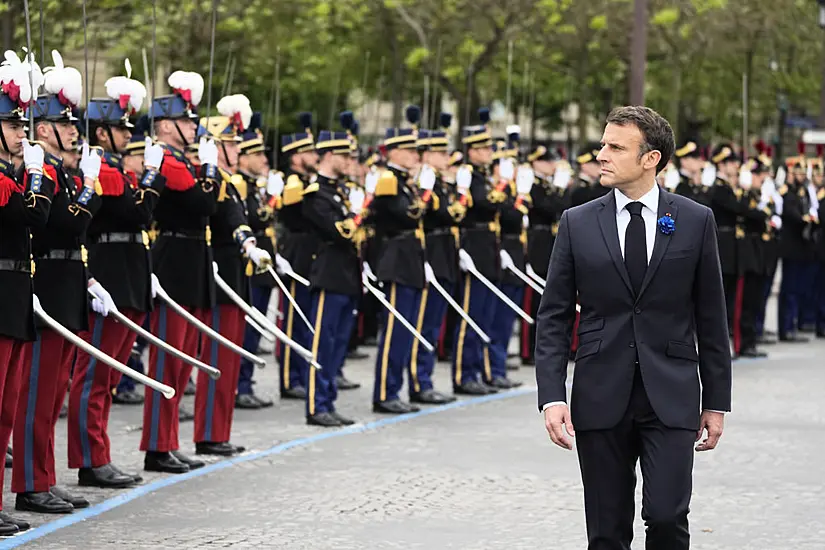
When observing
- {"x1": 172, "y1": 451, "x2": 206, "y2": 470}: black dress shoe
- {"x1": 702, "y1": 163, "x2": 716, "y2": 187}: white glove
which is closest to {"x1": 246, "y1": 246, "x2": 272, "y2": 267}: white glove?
{"x1": 172, "y1": 451, "x2": 206, "y2": 470}: black dress shoe

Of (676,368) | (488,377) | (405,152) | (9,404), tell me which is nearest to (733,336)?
(488,377)

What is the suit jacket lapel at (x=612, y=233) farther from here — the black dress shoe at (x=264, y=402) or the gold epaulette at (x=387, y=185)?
the black dress shoe at (x=264, y=402)

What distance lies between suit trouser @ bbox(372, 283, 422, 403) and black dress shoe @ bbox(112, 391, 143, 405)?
1.78m

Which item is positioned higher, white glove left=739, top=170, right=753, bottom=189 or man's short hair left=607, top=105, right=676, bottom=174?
white glove left=739, top=170, right=753, bottom=189

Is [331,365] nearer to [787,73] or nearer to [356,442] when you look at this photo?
[356,442]

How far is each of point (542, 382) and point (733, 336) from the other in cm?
1272

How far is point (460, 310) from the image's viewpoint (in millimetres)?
14242

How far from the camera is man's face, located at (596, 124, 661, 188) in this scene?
5.98 meters

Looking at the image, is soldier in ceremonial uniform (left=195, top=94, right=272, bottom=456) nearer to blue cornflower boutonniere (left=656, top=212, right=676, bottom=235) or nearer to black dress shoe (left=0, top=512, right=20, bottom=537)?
black dress shoe (left=0, top=512, right=20, bottom=537)

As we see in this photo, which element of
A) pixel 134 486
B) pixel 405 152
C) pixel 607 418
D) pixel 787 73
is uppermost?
pixel 787 73

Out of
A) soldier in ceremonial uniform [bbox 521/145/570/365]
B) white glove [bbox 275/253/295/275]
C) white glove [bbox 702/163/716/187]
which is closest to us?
white glove [bbox 275/253/295/275]

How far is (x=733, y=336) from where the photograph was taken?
1839cm

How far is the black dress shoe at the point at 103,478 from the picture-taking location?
943 centimetres

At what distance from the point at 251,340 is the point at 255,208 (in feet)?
3.81
